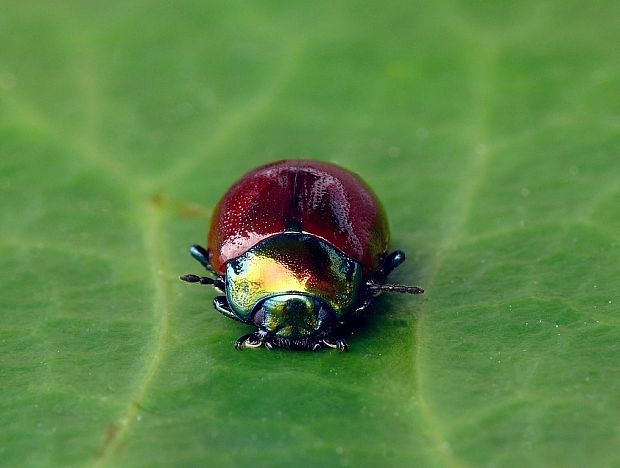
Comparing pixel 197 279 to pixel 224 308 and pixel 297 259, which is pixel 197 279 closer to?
pixel 224 308

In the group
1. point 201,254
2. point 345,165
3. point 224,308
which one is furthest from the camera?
point 345,165

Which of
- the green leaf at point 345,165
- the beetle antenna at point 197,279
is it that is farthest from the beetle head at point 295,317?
the beetle antenna at point 197,279

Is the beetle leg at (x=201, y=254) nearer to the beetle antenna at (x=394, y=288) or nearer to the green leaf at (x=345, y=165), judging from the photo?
the green leaf at (x=345, y=165)

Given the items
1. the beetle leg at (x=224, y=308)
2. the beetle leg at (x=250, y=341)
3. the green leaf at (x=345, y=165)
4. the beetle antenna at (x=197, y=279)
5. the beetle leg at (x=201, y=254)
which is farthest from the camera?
the beetle leg at (x=201, y=254)

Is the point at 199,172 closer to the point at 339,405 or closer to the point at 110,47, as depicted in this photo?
the point at 110,47

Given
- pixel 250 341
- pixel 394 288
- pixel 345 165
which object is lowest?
pixel 250 341

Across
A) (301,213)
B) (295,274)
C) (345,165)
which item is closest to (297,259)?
(295,274)

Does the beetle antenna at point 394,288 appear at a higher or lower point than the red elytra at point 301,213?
lower

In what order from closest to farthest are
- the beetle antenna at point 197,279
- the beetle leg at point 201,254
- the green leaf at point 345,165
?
the green leaf at point 345,165 → the beetle antenna at point 197,279 → the beetle leg at point 201,254
